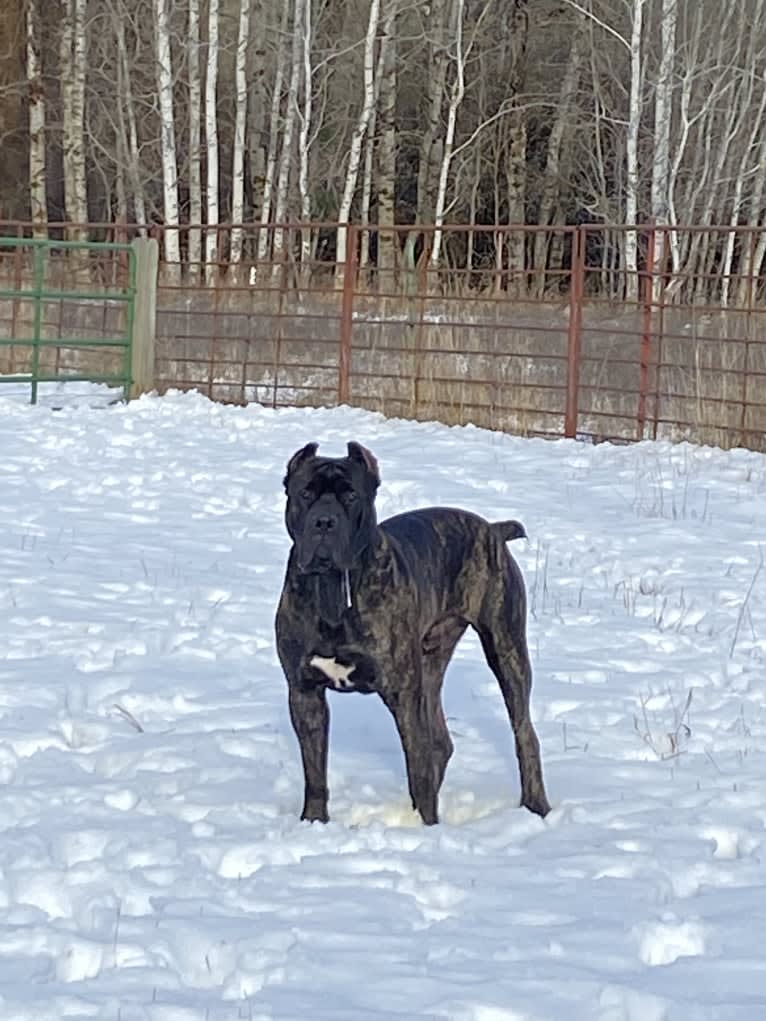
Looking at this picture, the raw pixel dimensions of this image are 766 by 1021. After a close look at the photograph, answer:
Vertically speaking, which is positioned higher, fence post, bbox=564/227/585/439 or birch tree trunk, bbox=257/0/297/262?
birch tree trunk, bbox=257/0/297/262

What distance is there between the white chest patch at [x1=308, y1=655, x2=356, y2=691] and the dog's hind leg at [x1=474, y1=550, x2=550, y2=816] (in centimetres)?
54

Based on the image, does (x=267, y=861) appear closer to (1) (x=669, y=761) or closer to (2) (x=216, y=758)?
(2) (x=216, y=758)

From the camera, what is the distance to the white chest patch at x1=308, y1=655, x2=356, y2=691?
4.81 meters

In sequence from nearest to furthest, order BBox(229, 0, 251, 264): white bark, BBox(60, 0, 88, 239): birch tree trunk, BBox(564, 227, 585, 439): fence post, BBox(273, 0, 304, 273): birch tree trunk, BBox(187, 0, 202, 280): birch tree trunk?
BBox(564, 227, 585, 439): fence post < BBox(229, 0, 251, 264): white bark < BBox(273, 0, 304, 273): birch tree trunk < BBox(187, 0, 202, 280): birch tree trunk < BBox(60, 0, 88, 239): birch tree trunk

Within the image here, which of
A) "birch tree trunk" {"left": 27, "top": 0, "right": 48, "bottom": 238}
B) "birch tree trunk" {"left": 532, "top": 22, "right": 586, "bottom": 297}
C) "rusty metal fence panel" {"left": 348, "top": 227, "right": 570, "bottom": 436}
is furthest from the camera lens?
"birch tree trunk" {"left": 532, "top": 22, "right": 586, "bottom": 297}

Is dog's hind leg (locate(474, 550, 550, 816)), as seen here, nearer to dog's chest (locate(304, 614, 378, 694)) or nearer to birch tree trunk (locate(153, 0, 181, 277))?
dog's chest (locate(304, 614, 378, 694))

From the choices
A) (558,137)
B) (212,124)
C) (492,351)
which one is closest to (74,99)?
(212,124)

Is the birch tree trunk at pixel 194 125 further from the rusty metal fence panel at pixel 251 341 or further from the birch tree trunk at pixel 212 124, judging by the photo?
the rusty metal fence panel at pixel 251 341

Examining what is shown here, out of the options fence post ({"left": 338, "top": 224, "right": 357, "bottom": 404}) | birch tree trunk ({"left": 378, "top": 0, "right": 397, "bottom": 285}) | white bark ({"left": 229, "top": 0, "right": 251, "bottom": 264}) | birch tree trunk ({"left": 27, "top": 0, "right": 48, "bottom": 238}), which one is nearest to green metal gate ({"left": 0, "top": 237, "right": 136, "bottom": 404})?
fence post ({"left": 338, "top": 224, "right": 357, "bottom": 404})

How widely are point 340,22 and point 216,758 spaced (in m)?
28.4

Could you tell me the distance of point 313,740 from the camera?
4.96 meters

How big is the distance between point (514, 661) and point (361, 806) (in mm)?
591

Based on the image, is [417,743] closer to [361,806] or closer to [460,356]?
[361,806]

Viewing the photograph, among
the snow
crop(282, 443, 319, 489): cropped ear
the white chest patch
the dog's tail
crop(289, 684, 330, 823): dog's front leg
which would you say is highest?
crop(282, 443, 319, 489): cropped ear
